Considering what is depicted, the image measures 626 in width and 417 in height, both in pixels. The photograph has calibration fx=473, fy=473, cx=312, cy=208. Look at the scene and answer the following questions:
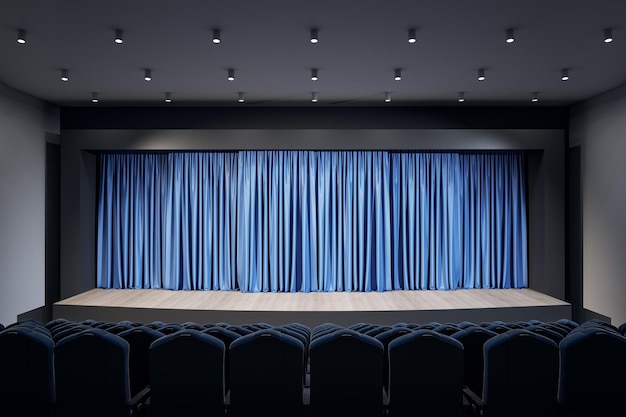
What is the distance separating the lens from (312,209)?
995 centimetres

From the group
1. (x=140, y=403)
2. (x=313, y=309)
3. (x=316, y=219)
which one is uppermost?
(x=316, y=219)

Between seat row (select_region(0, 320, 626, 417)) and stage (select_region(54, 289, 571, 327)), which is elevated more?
seat row (select_region(0, 320, 626, 417))

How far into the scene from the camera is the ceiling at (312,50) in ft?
15.5

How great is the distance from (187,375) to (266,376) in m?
0.51

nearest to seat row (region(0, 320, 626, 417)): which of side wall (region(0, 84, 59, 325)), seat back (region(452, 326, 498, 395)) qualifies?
seat back (region(452, 326, 498, 395))

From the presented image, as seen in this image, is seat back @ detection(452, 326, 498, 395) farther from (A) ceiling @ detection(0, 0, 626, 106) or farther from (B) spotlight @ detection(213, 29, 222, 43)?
(B) spotlight @ detection(213, 29, 222, 43)

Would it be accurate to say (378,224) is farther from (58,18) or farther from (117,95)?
(58,18)

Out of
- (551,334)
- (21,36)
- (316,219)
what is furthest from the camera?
(316,219)

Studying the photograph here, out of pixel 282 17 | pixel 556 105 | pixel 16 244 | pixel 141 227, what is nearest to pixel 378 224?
pixel 556 105

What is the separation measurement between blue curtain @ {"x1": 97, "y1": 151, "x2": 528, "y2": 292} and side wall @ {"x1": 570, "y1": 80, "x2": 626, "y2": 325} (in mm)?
1448

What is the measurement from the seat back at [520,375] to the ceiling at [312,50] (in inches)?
127

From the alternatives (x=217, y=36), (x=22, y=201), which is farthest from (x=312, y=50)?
(x=22, y=201)

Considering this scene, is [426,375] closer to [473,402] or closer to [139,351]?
[473,402]

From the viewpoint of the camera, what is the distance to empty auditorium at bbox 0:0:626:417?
3.05 m
